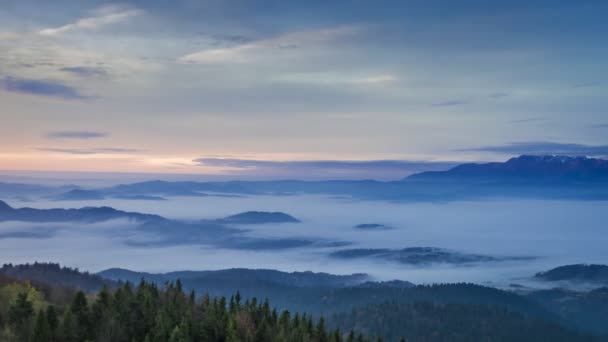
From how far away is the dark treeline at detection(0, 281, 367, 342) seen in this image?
7619 centimetres

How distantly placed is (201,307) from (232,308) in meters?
7.63

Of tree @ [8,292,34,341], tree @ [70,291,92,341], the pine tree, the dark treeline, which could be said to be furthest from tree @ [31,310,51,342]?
tree @ [8,292,34,341]

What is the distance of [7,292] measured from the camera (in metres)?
99.3

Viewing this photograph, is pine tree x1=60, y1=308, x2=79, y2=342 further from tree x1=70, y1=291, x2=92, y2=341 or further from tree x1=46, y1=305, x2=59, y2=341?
tree x1=70, y1=291, x2=92, y2=341

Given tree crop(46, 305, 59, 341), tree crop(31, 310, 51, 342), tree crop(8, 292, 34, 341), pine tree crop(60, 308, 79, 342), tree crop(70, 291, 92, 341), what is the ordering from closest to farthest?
tree crop(31, 310, 51, 342), tree crop(46, 305, 59, 341), pine tree crop(60, 308, 79, 342), tree crop(8, 292, 34, 341), tree crop(70, 291, 92, 341)

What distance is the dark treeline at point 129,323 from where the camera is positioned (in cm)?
7619

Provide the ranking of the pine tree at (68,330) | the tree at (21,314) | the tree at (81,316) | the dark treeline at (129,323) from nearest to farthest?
the pine tree at (68,330)
the dark treeline at (129,323)
the tree at (21,314)
the tree at (81,316)

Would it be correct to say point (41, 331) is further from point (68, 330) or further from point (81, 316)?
point (81, 316)

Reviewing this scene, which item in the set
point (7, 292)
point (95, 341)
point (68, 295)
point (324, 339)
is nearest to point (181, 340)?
point (95, 341)

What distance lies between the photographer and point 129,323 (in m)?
88.7

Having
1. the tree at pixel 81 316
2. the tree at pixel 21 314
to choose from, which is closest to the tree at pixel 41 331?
the tree at pixel 81 316

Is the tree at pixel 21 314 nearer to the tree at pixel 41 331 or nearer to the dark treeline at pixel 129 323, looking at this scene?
the dark treeline at pixel 129 323

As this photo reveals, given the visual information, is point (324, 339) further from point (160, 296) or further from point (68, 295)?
point (68, 295)

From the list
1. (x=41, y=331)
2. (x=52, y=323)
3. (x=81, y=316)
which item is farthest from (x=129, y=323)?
(x=41, y=331)
